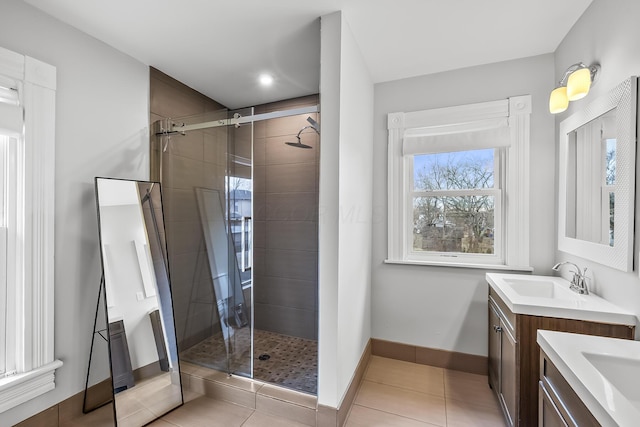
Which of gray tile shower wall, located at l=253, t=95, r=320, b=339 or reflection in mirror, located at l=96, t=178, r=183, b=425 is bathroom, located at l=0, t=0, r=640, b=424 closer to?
reflection in mirror, located at l=96, t=178, r=183, b=425

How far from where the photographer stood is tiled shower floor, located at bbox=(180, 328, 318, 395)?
2053 mm

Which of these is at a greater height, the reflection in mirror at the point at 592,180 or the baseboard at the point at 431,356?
the reflection in mirror at the point at 592,180

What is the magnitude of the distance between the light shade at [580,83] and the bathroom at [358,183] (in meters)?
0.09

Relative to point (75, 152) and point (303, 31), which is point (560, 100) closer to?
point (303, 31)

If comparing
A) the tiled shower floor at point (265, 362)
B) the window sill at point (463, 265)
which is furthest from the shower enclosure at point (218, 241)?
the window sill at point (463, 265)

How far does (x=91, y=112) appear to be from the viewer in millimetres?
1867

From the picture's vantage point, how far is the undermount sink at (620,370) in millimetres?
927

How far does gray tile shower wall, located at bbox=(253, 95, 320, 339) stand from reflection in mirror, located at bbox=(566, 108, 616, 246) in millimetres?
1887

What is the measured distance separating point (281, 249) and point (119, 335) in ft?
4.77

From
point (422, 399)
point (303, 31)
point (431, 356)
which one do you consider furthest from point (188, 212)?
point (431, 356)

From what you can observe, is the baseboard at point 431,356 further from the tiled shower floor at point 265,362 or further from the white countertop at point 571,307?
the white countertop at point 571,307

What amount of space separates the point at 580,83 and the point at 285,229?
2.36 metres

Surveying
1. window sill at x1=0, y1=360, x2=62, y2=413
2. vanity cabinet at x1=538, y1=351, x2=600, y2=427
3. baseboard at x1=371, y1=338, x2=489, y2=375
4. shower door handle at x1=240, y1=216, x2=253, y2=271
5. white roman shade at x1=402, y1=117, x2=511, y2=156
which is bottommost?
baseboard at x1=371, y1=338, x2=489, y2=375

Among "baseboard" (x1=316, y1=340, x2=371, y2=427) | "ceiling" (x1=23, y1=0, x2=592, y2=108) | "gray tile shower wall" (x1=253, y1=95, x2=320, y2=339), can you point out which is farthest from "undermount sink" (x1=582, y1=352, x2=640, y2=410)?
"gray tile shower wall" (x1=253, y1=95, x2=320, y2=339)
